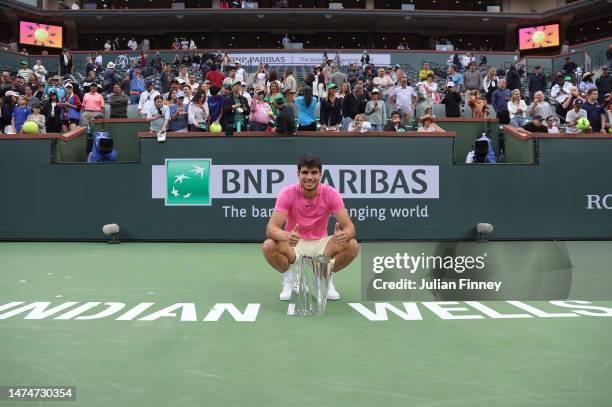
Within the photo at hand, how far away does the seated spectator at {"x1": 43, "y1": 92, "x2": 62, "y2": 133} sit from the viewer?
1709cm

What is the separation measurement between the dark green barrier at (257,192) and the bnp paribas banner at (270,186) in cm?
2

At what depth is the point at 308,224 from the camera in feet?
23.5

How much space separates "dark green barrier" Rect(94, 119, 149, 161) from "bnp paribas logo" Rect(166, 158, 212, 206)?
313cm

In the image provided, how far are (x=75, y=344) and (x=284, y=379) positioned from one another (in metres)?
2.02

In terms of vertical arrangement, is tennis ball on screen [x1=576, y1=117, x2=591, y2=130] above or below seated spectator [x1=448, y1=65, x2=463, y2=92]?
below

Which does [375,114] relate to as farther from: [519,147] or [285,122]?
[519,147]

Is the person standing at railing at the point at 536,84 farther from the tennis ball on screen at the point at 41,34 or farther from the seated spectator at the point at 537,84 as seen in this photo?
the tennis ball on screen at the point at 41,34

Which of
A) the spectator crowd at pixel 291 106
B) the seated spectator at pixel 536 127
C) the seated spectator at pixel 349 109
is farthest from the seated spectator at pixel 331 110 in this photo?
the seated spectator at pixel 536 127

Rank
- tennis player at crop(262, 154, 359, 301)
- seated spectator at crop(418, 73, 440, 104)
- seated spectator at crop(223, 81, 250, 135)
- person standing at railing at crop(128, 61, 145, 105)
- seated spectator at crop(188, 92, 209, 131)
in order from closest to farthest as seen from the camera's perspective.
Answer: tennis player at crop(262, 154, 359, 301), seated spectator at crop(188, 92, 209, 131), seated spectator at crop(223, 81, 250, 135), seated spectator at crop(418, 73, 440, 104), person standing at railing at crop(128, 61, 145, 105)

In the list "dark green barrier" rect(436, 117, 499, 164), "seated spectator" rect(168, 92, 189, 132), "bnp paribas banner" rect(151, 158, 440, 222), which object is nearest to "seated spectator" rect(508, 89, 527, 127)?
"dark green barrier" rect(436, 117, 499, 164)

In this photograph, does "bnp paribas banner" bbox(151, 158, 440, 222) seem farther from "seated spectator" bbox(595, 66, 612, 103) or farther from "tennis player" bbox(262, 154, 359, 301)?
"seated spectator" bbox(595, 66, 612, 103)

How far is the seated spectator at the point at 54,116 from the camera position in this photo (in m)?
17.1

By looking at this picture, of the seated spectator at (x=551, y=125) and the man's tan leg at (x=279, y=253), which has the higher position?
the seated spectator at (x=551, y=125)

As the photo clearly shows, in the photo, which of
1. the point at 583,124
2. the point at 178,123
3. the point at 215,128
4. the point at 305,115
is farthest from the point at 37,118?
the point at 583,124
